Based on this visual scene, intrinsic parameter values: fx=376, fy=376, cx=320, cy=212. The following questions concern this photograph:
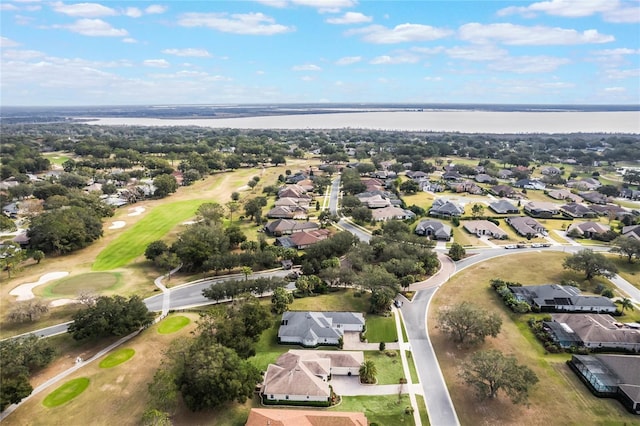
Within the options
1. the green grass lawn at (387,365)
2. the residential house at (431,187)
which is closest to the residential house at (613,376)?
the green grass lawn at (387,365)

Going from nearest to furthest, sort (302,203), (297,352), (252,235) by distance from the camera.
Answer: (297,352) < (252,235) < (302,203)

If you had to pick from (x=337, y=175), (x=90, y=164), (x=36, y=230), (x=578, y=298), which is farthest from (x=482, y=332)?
(x=90, y=164)

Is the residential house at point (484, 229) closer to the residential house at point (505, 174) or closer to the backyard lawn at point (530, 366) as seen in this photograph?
the backyard lawn at point (530, 366)

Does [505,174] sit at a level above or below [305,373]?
above

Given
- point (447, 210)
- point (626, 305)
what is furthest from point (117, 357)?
point (447, 210)

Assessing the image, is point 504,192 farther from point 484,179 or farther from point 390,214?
point 390,214

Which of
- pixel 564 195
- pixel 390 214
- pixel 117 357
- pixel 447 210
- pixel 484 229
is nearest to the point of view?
pixel 117 357

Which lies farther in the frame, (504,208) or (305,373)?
(504,208)

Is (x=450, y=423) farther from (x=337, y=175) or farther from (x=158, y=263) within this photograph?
(x=337, y=175)
